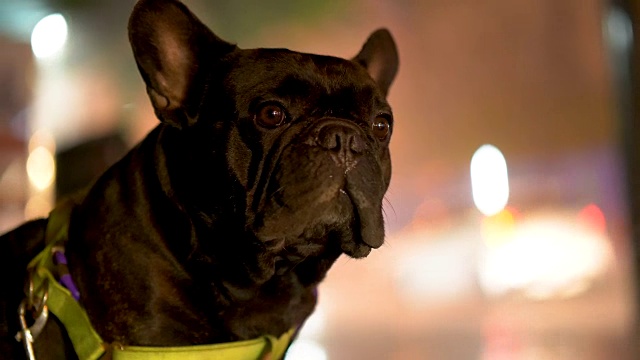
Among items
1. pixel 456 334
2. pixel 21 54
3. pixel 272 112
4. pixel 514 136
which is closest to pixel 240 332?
pixel 272 112

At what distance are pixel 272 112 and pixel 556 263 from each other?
3.71ft

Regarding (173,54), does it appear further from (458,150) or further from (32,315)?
(458,150)

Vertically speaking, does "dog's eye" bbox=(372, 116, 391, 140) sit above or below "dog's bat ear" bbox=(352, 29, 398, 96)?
below

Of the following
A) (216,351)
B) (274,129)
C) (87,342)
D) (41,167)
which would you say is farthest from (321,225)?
(41,167)

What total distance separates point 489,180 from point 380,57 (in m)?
0.67

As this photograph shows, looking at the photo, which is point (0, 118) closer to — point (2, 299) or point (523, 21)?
point (2, 299)

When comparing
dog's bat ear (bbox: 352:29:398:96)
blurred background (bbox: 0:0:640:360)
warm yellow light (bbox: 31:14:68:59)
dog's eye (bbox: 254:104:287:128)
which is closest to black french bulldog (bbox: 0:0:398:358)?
dog's eye (bbox: 254:104:287:128)

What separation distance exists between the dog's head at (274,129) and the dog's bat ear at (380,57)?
0.75ft

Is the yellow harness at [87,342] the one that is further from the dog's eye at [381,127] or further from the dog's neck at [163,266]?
the dog's eye at [381,127]

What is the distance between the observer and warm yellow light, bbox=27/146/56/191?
185cm

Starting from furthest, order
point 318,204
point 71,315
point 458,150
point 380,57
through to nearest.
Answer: point 458,150, point 380,57, point 71,315, point 318,204

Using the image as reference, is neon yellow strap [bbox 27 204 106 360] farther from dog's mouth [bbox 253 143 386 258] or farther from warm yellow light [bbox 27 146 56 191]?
warm yellow light [bbox 27 146 56 191]

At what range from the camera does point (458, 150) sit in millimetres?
1814

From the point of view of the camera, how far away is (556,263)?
1.81m
